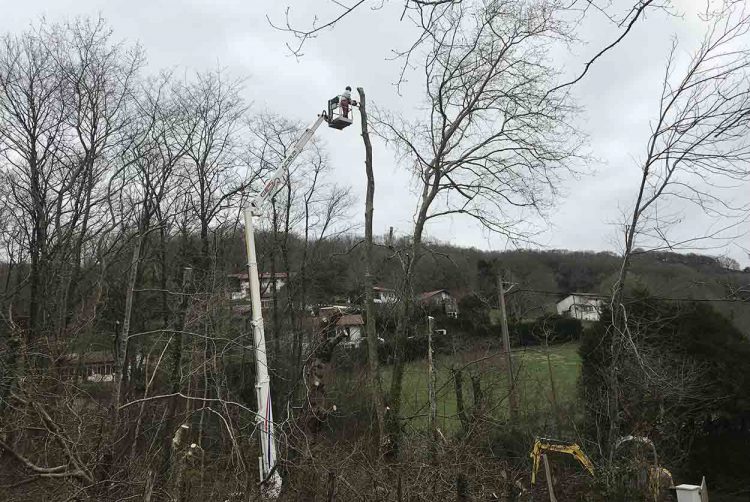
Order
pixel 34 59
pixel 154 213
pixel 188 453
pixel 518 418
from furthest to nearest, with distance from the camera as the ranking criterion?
pixel 154 213 → pixel 518 418 → pixel 34 59 → pixel 188 453

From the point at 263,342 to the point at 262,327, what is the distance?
0.23 meters

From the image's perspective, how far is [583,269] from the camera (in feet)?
67.6

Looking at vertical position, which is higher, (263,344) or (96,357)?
(263,344)

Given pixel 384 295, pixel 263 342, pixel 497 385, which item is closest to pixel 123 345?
pixel 263 342

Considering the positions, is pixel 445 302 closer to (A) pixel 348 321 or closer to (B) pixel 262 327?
(A) pixel 348 321

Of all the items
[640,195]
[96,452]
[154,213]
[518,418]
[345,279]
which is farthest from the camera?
[345,279]

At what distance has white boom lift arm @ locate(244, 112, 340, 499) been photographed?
6762 millimetres

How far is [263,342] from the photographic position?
8172mm

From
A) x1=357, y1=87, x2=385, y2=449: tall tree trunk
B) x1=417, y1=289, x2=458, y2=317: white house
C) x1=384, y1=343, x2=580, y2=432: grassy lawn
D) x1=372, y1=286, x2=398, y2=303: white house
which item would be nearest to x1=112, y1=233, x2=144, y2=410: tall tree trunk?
x1=357, y1=87, x2=385, y2=449: tall tree trunk

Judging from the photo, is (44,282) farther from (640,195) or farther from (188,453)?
(640,195)

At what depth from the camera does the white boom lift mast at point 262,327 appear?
6.88m

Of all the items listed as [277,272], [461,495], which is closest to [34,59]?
[277,272]

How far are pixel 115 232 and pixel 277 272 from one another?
679cm

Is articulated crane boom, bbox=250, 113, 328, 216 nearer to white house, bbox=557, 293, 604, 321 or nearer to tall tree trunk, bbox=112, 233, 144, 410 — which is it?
tall tree trunk, bbox=112, 233, 144, 410
